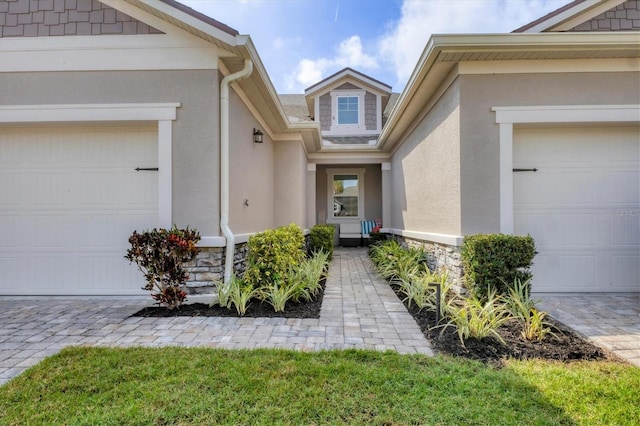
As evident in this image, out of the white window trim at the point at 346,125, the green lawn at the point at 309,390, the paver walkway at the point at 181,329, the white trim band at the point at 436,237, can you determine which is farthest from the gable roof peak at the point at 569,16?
the white window trim at the point at 346,125

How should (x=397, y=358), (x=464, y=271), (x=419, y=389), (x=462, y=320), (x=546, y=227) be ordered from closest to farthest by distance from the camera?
1. (x=419, y=389)
2. (x=397, y=358)
3. (x=462, y=320)
4. (x=464, y=271)
5. (x=546, y=227)

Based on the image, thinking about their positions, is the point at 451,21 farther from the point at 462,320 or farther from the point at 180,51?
the point at 462,320

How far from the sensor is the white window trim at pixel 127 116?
4.55 m

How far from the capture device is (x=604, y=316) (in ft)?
12.8

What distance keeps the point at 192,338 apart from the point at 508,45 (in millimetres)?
5434

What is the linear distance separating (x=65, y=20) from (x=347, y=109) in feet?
28.6

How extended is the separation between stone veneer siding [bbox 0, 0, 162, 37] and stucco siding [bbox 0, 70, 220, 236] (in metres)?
0.63

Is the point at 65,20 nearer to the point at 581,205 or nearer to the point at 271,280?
the point at 271,280

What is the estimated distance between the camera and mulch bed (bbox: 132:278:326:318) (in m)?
4.04

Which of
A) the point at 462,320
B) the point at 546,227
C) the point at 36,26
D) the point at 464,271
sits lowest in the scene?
the point at 462,320

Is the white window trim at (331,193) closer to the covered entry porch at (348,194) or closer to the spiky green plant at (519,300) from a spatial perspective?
the covered entry porch at (348,194)

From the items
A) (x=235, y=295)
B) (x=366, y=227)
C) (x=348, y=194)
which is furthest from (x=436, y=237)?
(x=348, y=194)

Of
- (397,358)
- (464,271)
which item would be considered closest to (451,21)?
(464,271)

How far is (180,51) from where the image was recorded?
4.58m
